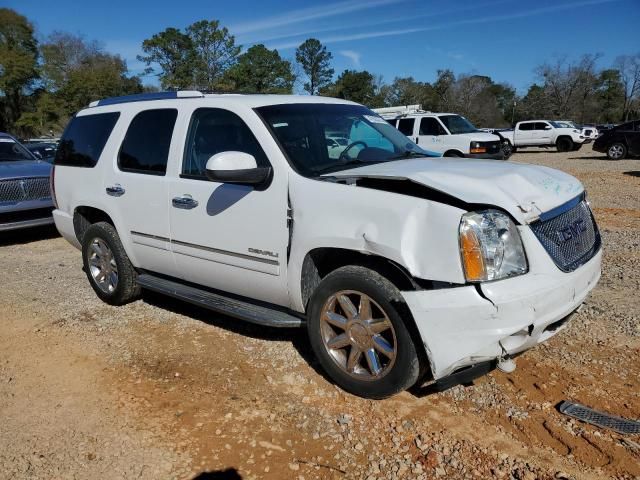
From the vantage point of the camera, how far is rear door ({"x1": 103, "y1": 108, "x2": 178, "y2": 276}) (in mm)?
4387

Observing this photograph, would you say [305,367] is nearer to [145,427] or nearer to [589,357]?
[145,427]

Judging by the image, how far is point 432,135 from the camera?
16.1 meters

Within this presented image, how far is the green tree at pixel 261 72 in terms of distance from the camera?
68.7 m

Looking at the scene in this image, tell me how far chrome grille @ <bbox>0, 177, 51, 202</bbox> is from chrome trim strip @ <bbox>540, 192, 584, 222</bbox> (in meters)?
8.10

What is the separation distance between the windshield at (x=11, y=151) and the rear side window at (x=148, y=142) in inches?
233

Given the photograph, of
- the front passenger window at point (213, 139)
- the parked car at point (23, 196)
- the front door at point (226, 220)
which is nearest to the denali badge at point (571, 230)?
the front door at point (226, 220)

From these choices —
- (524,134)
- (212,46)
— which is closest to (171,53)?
(212,46)

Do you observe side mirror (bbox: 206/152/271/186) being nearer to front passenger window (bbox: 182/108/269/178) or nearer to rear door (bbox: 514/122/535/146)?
front passenger window (bbox: 182/108/269/178)

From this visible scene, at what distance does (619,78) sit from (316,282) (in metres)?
91.8

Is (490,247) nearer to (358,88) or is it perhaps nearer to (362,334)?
(362,334)

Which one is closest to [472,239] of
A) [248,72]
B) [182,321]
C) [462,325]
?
[462,325]

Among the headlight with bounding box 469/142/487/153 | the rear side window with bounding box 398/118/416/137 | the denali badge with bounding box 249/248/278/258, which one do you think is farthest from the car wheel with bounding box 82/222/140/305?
the rear side window with bounding box 398/118/416/137

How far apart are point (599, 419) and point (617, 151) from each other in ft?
67.8

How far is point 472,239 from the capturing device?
2.77 metres
